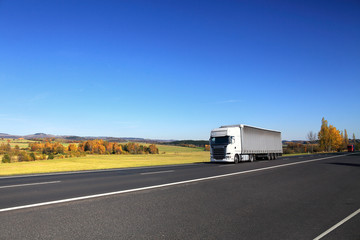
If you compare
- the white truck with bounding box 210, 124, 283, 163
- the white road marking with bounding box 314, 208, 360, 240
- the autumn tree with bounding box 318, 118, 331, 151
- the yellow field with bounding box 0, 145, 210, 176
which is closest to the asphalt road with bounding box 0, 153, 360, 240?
the white road marking with bounding box 314, 208, 360, 240

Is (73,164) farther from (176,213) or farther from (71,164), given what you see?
(176,213)

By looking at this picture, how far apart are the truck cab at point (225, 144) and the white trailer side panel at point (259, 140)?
3.57 ft

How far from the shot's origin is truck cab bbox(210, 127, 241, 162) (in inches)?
977

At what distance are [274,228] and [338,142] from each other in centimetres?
9877

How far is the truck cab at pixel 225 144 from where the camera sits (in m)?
24.8

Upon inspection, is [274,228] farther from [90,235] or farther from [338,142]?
[338,142]

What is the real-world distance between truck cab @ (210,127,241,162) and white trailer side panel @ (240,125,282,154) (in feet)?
3.57

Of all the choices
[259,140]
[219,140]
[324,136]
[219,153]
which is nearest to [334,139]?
[324,136]

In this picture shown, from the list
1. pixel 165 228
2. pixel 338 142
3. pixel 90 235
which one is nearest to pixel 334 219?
pixel 165 228

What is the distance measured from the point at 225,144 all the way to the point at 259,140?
6.96 meters

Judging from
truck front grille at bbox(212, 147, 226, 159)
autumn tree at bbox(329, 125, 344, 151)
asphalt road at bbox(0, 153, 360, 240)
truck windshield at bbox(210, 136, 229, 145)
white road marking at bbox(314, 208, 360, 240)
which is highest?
autumn tree at bbox(329, 125, 344, 151)

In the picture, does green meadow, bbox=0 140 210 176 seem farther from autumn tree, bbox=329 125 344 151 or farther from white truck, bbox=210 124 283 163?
autumn tree, bbox=329 125 344 151

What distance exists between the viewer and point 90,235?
4.36 m

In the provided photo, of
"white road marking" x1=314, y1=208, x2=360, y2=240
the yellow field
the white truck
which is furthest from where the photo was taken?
the white truck
